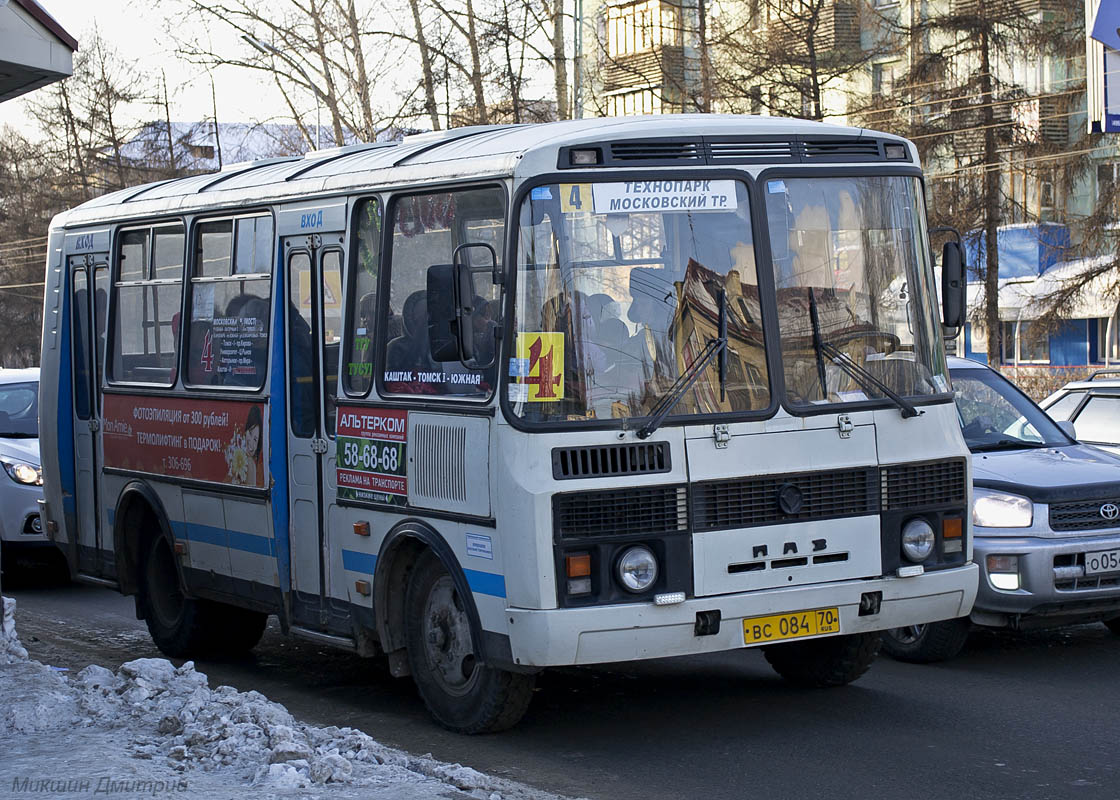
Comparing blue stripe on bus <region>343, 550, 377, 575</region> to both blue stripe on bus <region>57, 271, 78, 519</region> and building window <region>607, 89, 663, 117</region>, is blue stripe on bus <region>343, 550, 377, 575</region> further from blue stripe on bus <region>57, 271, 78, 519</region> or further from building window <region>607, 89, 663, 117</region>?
building window <region>607, 89, 663, 117</region>

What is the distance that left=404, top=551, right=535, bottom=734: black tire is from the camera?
23.9ft

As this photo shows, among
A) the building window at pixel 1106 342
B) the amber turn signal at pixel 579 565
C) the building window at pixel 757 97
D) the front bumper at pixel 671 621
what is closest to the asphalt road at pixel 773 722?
the front bumper at pixel 671 621

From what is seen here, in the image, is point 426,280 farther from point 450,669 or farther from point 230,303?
point 230,303

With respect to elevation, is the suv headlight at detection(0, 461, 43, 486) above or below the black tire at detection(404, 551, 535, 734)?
above

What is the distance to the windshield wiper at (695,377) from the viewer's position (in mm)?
6848

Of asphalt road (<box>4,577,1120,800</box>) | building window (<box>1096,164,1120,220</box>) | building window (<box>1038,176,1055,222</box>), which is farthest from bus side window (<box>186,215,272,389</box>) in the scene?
building window (<box>1038,176,1055,222</box>)

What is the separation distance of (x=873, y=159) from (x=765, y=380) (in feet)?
4.38

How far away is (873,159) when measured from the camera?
7660 mm

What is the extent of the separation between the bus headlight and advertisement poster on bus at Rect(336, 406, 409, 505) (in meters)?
6.44

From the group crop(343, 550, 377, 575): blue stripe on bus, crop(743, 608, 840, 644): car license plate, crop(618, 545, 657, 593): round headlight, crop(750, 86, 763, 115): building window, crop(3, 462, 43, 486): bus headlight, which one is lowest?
crop(743, 608, 840, 644): car license plate

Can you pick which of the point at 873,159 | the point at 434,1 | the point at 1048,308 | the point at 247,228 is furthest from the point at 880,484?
the point at 434,1

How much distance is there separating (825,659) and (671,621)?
173cm

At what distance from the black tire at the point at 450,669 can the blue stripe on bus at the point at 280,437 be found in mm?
1268

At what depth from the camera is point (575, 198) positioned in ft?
22.8
